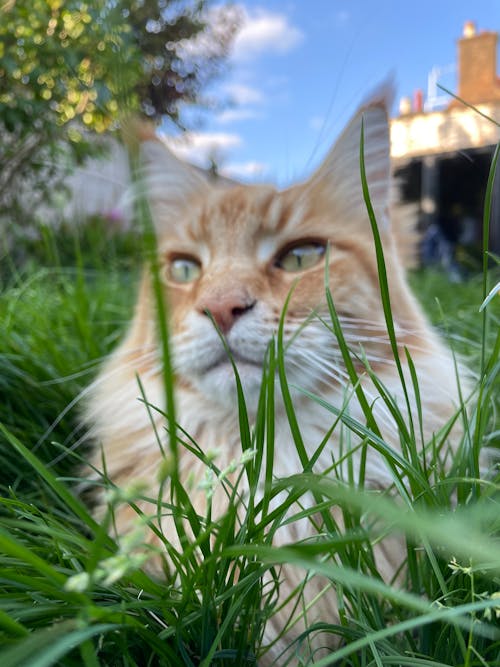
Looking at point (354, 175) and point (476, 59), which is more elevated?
point (476, 59)

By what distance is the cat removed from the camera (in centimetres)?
67

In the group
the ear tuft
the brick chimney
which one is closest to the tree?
the ear tuft

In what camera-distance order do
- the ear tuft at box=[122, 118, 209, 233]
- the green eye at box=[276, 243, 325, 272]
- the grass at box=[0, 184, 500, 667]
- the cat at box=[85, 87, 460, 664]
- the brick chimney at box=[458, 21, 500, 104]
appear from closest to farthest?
the grass at box=[0, 184, 500, 667] → the cat at box=[85, 87, 460, 664] → the green eye at box=[276, 243, 325, 272] → the ear tuft at box=[122, 118, 209, 233] → the brick chimney at box=[458, 21, 500, 104]

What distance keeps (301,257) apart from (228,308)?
0.18 m

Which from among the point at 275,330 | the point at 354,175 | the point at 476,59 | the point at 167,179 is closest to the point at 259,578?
the point at 275,330

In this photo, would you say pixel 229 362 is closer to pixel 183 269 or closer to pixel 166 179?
pixel 183 269

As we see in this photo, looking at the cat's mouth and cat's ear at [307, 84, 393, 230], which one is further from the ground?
cat's ear at [307, 84, 393, 230]

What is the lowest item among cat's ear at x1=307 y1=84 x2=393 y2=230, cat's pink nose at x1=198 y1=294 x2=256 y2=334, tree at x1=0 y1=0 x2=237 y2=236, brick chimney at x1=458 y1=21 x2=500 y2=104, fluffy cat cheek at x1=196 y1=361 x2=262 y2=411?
fluffy cat cheek at x1=196 y1=361 x2=262 y2=411

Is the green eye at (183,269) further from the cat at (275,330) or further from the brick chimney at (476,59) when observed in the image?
the brick chimney at (476,59)

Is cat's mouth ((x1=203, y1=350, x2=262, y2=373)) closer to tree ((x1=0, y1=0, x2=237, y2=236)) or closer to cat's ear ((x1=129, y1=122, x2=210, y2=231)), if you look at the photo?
cat's ear ((x1=129, y1=122, x2=210, y2=231))

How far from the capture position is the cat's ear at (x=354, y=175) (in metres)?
0.84

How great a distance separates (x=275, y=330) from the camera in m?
0.64

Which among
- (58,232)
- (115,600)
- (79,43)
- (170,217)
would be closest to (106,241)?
(58,232)

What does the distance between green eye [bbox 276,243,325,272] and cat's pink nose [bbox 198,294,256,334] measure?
0.14 m
